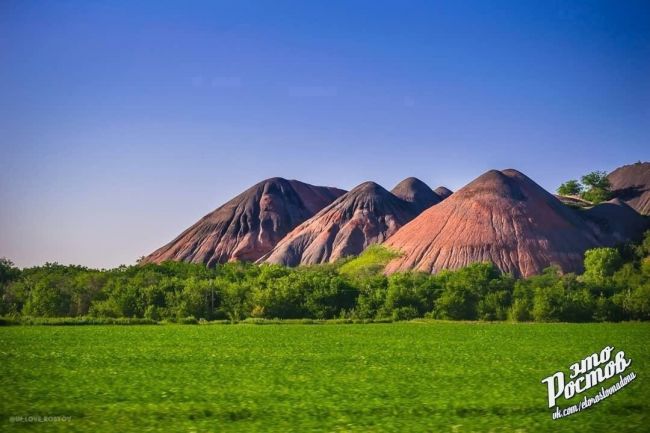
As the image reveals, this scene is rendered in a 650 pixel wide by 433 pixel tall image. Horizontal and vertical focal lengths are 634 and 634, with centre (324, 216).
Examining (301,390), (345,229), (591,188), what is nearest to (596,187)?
(591,188)

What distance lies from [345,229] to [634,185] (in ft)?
286

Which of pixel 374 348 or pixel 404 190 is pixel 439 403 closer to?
pixel 374 348

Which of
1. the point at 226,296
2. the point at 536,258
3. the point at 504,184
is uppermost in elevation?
the point at 504,184

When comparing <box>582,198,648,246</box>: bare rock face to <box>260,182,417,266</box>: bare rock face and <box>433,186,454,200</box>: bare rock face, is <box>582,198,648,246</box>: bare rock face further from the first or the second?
<box>433,186,454,200</box>: bare rock face

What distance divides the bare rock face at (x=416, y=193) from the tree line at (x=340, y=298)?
220 ft

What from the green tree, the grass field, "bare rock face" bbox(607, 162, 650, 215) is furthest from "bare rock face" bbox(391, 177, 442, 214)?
the grass field

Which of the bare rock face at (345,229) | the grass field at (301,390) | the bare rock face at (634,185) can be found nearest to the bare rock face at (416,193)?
the bare rock face at (345,229)

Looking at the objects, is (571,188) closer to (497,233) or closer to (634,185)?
(634,185)

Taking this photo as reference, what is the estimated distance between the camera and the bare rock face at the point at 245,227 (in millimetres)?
116125

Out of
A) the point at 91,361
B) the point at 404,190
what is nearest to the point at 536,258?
the point at 404,190

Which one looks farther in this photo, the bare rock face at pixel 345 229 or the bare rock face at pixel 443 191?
the bare rock face at pixel 443 191

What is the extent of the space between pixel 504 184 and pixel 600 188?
239 feet

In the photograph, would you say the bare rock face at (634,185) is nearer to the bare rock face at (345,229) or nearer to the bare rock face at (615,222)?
the bare rock face at (615,222)

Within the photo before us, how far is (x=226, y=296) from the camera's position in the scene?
63.4 meters
